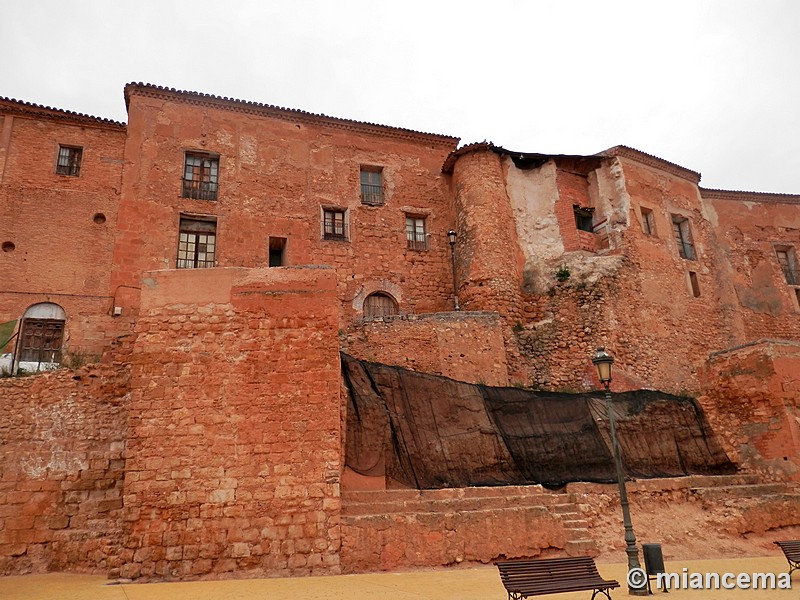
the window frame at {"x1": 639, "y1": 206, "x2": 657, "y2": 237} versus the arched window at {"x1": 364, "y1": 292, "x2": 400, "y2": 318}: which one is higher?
the window frame at {"x1": 639, "y1": 206, "x2": 657, "y2": 237}

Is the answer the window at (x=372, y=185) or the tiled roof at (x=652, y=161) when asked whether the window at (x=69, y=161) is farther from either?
the tiled roof at (x=652, y=161)

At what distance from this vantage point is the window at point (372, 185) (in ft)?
65.2

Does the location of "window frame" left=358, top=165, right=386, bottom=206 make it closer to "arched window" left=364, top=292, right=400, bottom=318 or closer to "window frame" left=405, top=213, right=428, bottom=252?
"window frame" left=405, top=213, right=428, bottom=252

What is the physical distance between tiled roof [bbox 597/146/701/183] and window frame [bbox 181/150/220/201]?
13.4m

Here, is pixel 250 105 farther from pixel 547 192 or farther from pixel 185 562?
pixel 185 562

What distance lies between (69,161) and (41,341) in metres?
5.70

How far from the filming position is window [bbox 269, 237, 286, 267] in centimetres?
1852

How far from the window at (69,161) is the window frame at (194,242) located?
11.5 feet

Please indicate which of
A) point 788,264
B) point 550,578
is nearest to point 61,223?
point 550,578

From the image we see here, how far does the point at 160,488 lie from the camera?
8500mm

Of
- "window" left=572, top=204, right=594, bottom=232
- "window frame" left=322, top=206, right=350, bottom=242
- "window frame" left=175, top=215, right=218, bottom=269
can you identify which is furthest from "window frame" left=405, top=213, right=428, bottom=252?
"window frame" left=175, top=215, right=218, bottom=269

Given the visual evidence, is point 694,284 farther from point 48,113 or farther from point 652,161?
point 48,113

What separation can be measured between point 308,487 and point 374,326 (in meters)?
7.08

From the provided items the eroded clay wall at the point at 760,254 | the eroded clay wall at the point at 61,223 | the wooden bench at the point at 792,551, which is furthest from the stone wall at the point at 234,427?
the eroded clay wall at the point at 760,254
